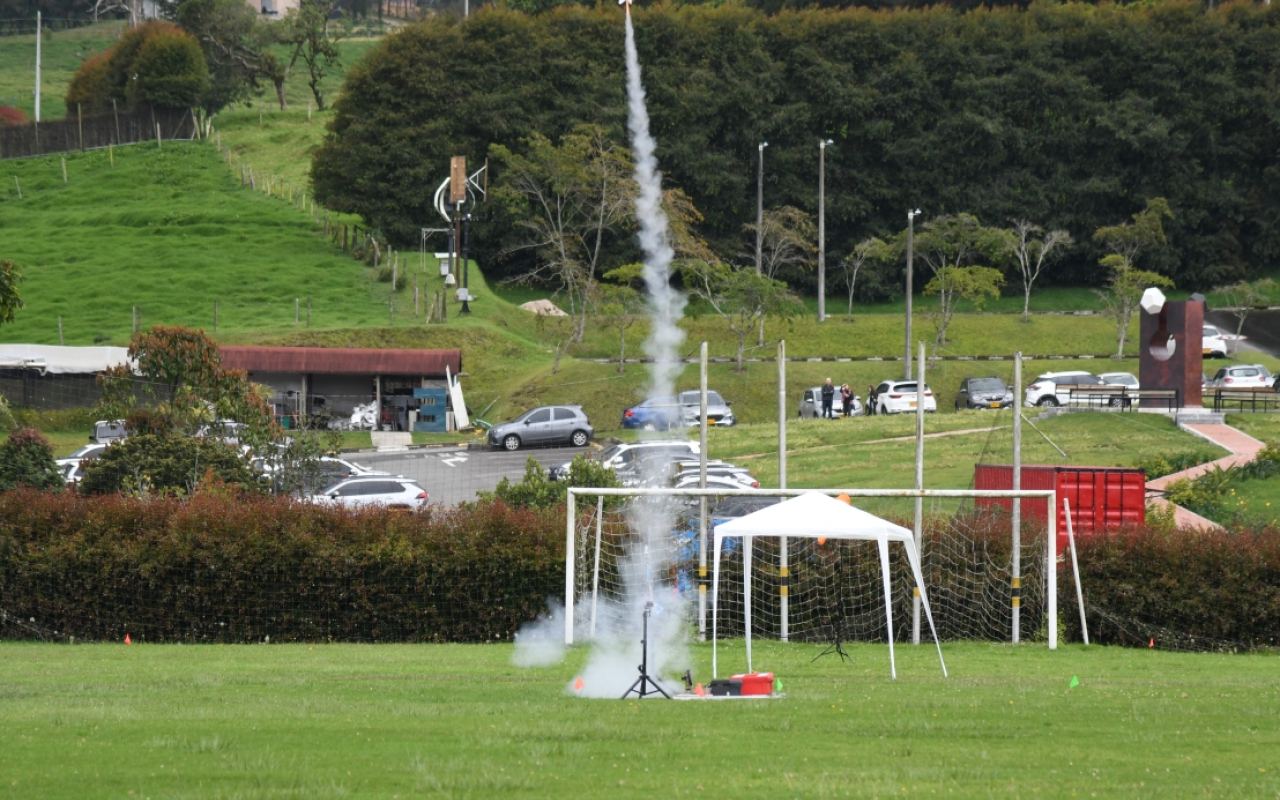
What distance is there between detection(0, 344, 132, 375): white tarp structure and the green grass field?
37.2m

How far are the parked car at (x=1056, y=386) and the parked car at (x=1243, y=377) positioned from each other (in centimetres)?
538

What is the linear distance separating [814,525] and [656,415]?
27.9 m

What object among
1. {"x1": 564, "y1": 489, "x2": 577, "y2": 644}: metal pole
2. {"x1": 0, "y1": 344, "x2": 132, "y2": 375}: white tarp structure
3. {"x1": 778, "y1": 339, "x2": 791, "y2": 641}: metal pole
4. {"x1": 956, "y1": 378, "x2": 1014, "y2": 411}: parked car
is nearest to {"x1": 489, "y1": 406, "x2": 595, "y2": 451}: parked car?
{"x1": 956, "y1": 378, "x2": 1014, "y2": 411}: parked car

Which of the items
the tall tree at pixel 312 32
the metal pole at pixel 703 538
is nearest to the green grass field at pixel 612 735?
the metal pole at pixel 703 538

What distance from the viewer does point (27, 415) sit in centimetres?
4622

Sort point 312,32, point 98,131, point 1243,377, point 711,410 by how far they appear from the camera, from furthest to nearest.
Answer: point 312,32 < point 98,131 < point 1243,377 < point 711,410

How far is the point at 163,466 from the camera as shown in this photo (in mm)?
29031

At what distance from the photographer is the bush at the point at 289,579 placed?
73.6 feet

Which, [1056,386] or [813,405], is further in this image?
[813,405]

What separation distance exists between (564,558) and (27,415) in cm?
3073

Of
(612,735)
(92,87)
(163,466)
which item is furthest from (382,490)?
(92,87)

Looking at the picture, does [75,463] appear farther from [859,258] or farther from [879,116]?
[879,116]

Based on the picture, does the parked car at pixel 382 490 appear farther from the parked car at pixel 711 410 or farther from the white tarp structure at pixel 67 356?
the white tarp structure at pixel 67 356

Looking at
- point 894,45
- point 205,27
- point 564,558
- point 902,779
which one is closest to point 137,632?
point 564,558
